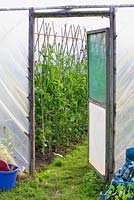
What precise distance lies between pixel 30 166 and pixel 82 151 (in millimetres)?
1885

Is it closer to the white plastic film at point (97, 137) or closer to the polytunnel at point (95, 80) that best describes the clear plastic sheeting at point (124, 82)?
the polytunnel at point (95, 80)

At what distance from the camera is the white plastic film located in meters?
6.09

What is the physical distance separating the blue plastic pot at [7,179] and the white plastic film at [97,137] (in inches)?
46.2

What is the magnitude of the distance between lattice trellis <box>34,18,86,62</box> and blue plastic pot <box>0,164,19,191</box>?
8.01 feet

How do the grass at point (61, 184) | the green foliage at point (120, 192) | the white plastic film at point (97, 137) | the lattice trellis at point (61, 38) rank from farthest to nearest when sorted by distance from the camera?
the lattice trellis at point (61, 38) → the white plastic film at point (97, 137) → the grass at point (61, 184) → the green foliage at point (120, 192)

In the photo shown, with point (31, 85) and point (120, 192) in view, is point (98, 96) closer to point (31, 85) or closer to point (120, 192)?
point (31, 85)

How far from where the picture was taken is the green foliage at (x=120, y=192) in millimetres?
4309

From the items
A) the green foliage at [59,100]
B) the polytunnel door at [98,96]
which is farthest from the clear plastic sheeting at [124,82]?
the green foliage at [59,100]

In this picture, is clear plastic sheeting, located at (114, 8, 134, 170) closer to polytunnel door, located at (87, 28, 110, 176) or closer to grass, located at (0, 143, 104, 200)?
polytunnel door, located at (87, 28, 110, 176)

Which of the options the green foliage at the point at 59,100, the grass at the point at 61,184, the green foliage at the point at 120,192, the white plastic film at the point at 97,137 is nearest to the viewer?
the green foliage at the point at 120,192

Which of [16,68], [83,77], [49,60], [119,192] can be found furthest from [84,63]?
[119,192]

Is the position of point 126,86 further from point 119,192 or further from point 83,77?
point 83,77

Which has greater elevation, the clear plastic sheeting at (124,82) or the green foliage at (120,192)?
the clear plastic sheeting at (124,82)

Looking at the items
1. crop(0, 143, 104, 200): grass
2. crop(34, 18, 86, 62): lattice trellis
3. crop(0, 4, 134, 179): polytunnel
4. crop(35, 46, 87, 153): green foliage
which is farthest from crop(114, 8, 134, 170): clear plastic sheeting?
crop(34, 18, 86, 62): lattice trellis
